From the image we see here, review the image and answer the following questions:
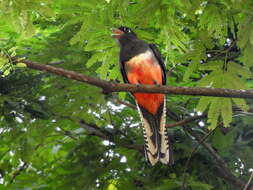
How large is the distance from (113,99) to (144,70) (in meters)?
0.61

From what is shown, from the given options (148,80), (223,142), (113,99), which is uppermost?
(148,80)

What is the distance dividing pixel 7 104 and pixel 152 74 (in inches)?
60.6

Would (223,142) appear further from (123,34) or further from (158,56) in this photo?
(123,34)

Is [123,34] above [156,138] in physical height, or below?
above

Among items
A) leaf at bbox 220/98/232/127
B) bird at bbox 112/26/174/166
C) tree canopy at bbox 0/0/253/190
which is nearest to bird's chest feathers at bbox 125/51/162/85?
bird at bbox 112/26/174/166

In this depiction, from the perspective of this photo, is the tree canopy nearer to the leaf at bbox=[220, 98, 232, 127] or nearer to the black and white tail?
the leaf at bbox=[220, 98, 232, 127]

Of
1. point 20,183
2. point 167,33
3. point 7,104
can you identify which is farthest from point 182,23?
point 20,183

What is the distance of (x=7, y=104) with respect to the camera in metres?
5.07

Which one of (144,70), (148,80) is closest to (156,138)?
(148,80)

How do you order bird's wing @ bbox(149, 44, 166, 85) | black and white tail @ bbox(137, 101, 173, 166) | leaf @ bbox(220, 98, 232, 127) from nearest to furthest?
1. leaf @ bbox(220, 98, 232, 127)
2. black and white tail @ bbox(137, 101, 173, 166)
3. bird's wing @ bbox(149, 44, 166, 85)

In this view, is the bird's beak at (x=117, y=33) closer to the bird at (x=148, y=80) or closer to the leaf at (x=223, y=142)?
the bird at (x=148, y=80)

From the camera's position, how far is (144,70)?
5.41 metres

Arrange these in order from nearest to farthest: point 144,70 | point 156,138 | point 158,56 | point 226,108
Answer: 1. point 226,108
2. point 156,138
3. point 144,70
4. point 158,56

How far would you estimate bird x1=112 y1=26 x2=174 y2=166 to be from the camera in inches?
208
